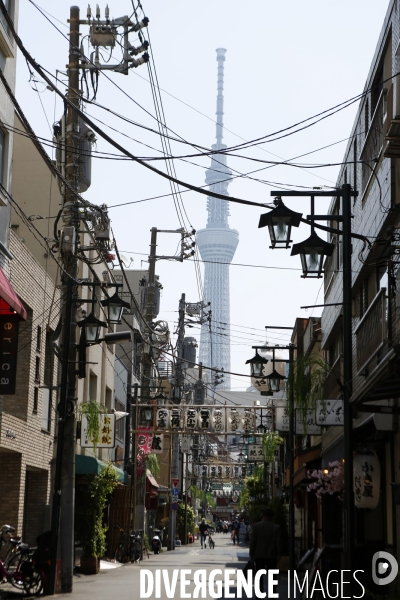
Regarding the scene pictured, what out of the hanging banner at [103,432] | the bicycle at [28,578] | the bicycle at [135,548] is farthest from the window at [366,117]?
the bicycle at [135,548]

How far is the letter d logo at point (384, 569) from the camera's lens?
57.8 ft

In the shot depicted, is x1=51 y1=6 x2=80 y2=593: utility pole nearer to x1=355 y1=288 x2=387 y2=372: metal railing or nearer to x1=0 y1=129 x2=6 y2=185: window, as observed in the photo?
x1=0 y1=129 x2=6 y2=185: window

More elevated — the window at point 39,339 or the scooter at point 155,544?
the window at point 39,339

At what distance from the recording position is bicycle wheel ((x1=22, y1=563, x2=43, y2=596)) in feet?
63.9

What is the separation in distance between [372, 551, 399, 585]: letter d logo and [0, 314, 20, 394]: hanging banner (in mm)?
8008

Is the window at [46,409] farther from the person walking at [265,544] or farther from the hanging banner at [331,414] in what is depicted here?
the person walking at [265,544]

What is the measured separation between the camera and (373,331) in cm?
Answer: 1827

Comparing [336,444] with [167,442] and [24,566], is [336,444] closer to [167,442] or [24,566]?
[24,566]

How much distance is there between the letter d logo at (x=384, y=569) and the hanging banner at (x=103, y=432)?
14465 mm

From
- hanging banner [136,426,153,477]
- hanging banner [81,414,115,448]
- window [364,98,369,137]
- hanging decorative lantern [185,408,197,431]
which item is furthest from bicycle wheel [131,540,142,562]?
window [364,98,369,137]

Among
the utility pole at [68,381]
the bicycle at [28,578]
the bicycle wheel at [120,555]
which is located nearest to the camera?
the bicycle at [28,578]

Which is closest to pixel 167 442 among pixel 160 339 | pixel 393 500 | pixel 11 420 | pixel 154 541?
pixel 154 541

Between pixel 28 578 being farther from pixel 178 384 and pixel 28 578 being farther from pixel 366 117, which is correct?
pixel 178 384

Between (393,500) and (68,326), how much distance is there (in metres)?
8.24
